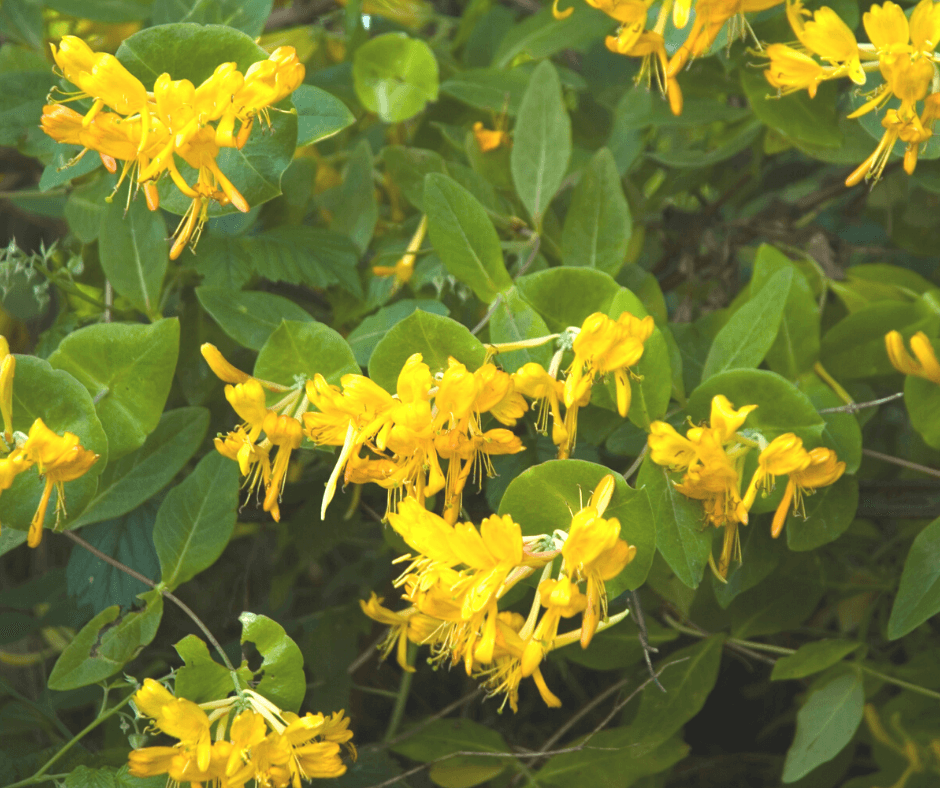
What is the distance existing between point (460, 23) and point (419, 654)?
65cm

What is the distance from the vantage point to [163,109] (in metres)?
0.44

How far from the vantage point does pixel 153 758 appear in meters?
0.47

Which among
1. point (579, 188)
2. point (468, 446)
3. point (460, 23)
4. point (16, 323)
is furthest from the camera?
point (16, 323)

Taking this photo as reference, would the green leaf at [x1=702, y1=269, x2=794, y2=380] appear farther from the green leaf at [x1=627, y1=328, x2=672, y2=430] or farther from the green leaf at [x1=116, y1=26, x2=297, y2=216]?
the green leaf at [x1=116, y1=26, x2=297, y2=216]

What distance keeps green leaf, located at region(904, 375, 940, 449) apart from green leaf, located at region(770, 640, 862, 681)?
180mm

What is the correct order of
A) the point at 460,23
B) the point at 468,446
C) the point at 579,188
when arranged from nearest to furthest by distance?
the point at 468,446 < the point at 579,188 < the point at 460,23

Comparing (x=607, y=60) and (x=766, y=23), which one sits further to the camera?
(x=607, y=60)

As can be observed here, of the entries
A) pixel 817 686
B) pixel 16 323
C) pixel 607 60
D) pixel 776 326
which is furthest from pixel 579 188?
pixel 16 323

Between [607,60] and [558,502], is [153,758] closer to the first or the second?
[558,502]

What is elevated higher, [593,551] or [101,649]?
[593,551]

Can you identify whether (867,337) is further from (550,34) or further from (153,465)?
(153,465)

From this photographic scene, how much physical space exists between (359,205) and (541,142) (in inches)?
6.2

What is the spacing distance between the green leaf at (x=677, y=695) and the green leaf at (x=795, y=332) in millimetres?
236

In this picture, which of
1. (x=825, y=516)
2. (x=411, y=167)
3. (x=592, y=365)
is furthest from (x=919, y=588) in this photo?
(x=411, y=167)
